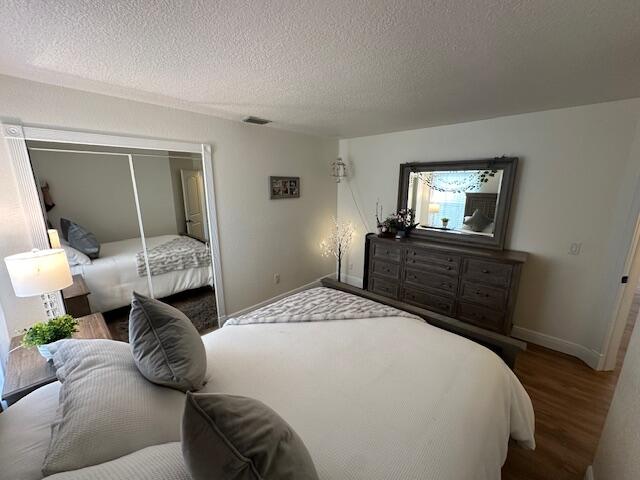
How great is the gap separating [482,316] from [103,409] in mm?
2945

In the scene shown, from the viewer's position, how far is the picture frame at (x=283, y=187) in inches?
125

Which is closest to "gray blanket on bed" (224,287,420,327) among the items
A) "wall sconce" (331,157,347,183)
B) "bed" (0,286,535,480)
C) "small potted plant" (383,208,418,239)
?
"bed" (0,286,535,480)

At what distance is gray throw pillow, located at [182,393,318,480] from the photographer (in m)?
0.57

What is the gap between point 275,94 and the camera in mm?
1941

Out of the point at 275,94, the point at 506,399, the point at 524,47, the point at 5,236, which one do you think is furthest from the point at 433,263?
the point at 5,236

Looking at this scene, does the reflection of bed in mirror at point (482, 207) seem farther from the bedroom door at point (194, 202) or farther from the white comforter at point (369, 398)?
the bedroom door at point (194, 202)

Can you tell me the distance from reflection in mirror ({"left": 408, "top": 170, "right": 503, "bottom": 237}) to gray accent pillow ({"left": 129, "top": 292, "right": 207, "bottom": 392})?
2928mm

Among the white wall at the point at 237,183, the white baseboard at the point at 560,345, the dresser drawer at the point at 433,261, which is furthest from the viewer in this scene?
the dresser drawer at the point at 433,261

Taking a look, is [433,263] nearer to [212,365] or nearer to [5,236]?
[212,365]

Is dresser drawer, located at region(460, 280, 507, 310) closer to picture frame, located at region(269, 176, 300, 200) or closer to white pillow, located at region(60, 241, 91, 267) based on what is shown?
picture frame, located at region(269, 176, 300, 200)

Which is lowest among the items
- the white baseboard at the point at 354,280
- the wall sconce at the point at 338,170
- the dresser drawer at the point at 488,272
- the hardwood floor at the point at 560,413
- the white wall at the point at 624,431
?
the hardwood floor at the point at 560,413

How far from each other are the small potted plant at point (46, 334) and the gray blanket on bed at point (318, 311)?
34.3 inches

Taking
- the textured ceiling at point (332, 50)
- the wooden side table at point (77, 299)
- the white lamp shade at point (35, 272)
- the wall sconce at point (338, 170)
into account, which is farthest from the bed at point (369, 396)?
the wall sconce at point (338, 170)

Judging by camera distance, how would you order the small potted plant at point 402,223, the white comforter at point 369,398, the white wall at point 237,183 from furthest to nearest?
the small potted plant at point 402,223 < the white wall at point 237,183 < the white comforter at point 369,398
